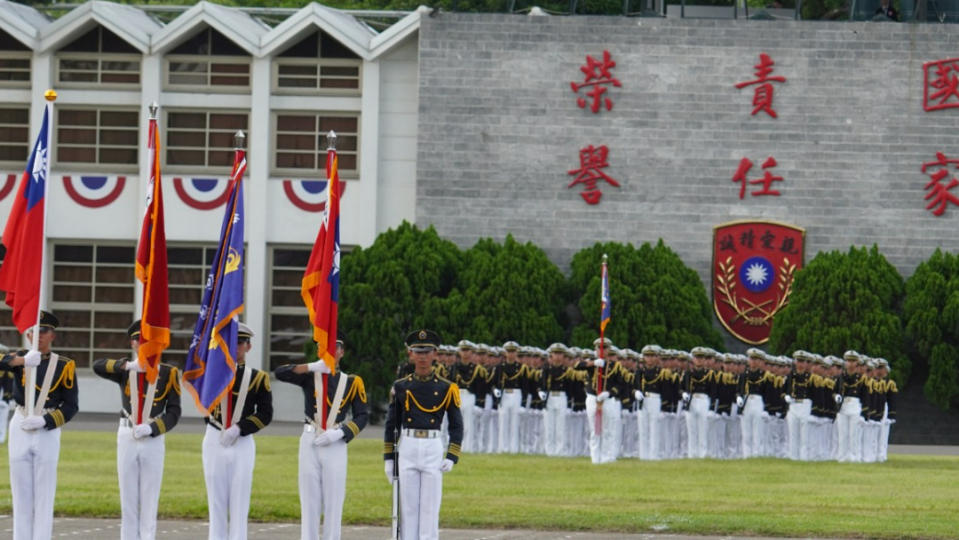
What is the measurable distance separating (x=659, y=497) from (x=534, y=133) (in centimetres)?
1747

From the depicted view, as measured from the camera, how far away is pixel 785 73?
1474 inches

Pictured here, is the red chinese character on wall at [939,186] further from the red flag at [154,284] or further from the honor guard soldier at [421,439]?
the red flag at [154,284]

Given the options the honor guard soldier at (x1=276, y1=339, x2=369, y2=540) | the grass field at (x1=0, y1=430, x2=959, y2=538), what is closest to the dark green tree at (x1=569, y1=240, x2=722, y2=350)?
the grass field at (x1=0, y1=430, x2=959, y2=538)

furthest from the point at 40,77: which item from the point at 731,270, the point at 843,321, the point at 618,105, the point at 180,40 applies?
the point at 843,321

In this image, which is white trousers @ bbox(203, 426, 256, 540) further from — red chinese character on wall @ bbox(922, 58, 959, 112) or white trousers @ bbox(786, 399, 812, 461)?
red chinese character on wall @ bbox(922, 58, 959, 112)

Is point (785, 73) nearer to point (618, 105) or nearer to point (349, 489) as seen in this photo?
point (618, 105)

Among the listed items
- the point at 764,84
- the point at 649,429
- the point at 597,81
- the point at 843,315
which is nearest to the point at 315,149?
the point at 597,81

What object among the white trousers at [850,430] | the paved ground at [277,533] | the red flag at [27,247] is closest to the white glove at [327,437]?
the red flag at [27,247]

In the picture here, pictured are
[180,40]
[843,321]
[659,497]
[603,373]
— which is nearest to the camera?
[659,497]

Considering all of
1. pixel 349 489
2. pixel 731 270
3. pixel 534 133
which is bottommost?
pixel 349 489

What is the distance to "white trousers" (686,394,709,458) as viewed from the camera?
95.8 ft

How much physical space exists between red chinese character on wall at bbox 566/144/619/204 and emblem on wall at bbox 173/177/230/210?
7447 mm

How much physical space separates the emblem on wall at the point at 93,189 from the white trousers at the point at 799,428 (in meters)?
16.4

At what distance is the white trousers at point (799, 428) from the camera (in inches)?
→ 1156
